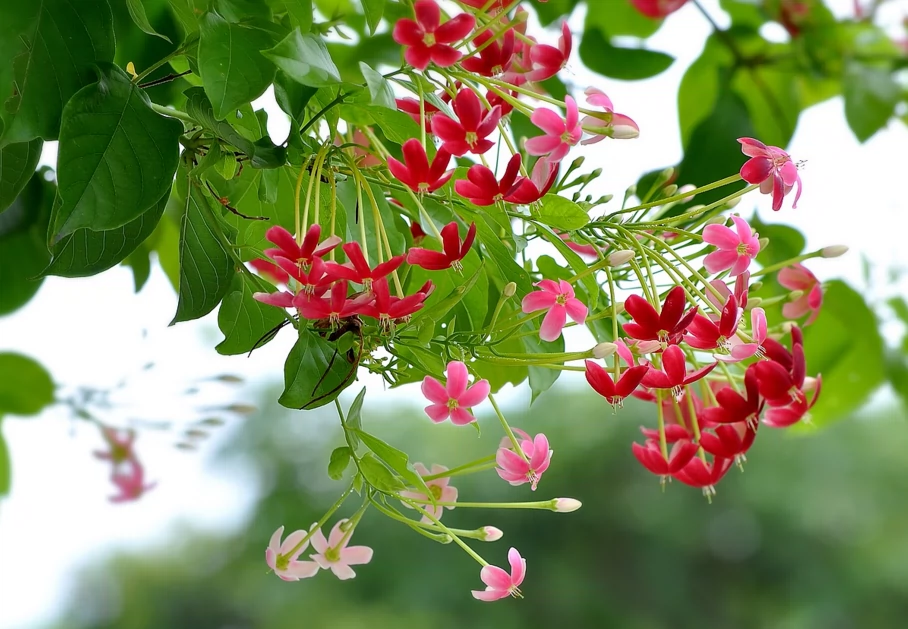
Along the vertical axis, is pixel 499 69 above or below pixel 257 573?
above

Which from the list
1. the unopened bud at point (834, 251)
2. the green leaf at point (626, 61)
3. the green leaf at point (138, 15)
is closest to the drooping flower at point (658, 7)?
the green leaf at point (626, 61)

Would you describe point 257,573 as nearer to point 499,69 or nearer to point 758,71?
point 758,71

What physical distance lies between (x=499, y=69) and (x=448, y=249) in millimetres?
61

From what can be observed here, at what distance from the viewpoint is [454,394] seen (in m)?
0.23

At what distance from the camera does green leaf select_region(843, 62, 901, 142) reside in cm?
56

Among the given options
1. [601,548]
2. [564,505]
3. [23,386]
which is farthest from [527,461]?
[601,548]

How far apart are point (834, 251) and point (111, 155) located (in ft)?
0.75

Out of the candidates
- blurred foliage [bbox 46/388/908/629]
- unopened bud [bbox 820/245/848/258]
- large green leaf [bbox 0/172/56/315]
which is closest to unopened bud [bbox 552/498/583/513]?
unopened bud [bbox 820/245/848/258]

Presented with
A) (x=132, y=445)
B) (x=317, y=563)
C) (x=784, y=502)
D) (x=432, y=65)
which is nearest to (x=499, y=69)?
(x=432, y=65)

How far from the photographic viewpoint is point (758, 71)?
601 millimetres

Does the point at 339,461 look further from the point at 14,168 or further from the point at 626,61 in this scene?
the point at 626,61

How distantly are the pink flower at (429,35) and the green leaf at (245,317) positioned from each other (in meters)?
0.09

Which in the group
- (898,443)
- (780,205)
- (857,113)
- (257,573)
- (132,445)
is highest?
(780,205)

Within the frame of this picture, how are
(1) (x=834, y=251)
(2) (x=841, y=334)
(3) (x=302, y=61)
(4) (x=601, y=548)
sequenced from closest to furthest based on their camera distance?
(3) (x=302, y=61) < (1) (x=834, y=251) < (2) (x=841, y=334) < (4) (x=601, y=548)
